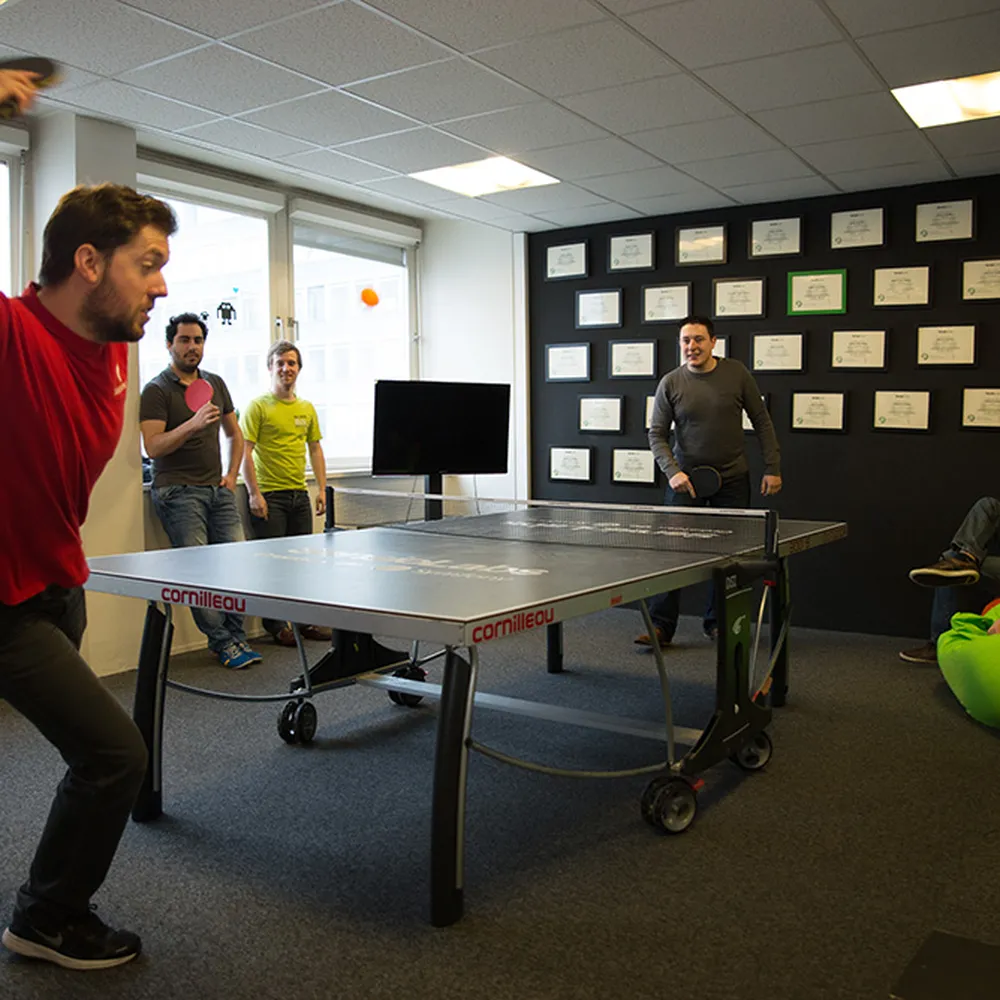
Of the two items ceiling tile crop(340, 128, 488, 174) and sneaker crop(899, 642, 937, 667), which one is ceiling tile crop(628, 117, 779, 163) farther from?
sneaker crop(899, 642, 937, 667)

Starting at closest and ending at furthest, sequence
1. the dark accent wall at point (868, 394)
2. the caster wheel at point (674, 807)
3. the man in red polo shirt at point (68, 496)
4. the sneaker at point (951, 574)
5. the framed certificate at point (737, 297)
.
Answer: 1. the man in red polo shirt at point (68, 496)
2. the caster wheel at point (674, 807)
3. the sneaker at point (951, 574)
4. the dark accent wall at point (868, 394)
5. the framed certificate at point (737, 297)

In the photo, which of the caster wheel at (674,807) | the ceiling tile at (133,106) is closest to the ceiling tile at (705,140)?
the ceiling tile at (133,106)

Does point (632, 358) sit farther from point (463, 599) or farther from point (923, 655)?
point (463, 599)

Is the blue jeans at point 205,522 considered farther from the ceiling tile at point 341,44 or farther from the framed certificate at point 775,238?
the framed certificate at point 775,238

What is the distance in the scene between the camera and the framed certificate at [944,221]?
5.02m

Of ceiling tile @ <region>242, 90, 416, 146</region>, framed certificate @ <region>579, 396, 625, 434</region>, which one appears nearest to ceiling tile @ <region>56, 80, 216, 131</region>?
ceiling tile @ <region>242, 90, 416, 146</region>

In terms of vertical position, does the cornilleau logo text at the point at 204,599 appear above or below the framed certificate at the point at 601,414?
below

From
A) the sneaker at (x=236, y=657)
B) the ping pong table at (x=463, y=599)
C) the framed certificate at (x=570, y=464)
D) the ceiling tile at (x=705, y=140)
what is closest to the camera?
the ping pong table at (x=463, y=599)

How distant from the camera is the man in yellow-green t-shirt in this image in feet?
16.7

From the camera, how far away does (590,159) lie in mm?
4680

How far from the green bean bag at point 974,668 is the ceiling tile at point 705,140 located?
2.28 metres

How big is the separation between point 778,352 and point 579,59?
2.65m

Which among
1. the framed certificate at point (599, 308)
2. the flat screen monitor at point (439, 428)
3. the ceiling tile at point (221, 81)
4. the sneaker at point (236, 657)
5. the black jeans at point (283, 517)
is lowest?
the sneaker at point (236, 657)

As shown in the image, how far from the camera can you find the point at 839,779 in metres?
3.15
